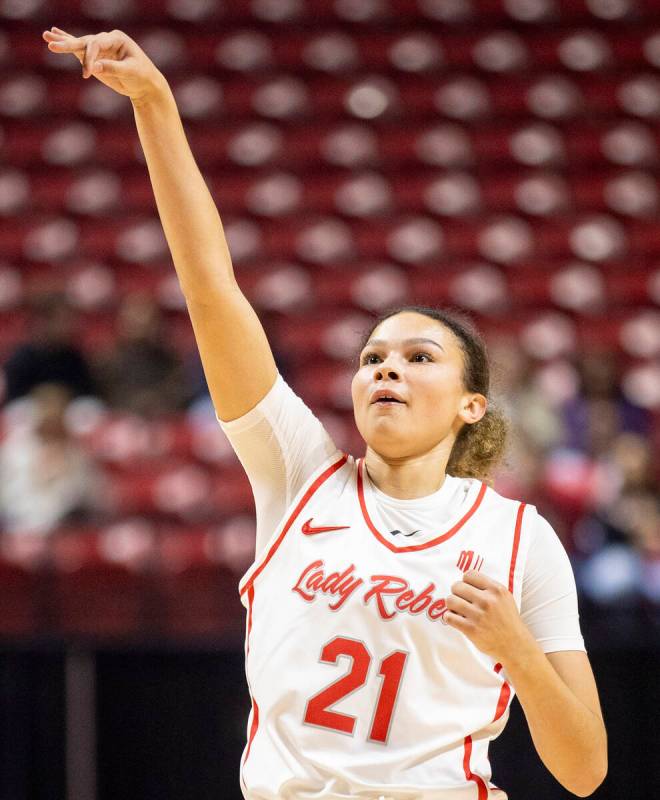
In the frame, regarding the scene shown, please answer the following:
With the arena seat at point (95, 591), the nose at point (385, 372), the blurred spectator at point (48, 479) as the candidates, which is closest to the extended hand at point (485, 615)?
the nose at point (385, 372)

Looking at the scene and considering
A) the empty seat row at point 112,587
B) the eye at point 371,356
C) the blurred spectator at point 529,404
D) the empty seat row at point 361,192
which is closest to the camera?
the eye at point 371,356

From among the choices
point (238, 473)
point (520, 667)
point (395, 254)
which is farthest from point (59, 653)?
point (395, 254)

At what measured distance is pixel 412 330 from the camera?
1.89 meters

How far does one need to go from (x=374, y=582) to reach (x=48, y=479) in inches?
128

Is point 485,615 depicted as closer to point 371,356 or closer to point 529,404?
point 371,356

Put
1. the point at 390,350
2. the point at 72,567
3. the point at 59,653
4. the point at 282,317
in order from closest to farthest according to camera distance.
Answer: the point at 390,350
the point at 59,653
the point at 72,567
the point at 282,317

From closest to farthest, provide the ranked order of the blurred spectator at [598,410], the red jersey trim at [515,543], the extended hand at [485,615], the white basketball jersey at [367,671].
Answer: the extended hand at [485,615] → the white basketball jersey at [367,671] → the red jersey trim at [515,543] → the blurred spectator at [598,410]

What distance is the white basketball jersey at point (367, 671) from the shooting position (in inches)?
64.9

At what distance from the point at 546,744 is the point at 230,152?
21.0 feet

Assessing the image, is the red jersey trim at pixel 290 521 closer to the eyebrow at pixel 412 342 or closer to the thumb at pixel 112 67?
the eyebrow at pixel 412 342

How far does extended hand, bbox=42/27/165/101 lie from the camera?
5.34ft

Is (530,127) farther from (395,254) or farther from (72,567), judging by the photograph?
(72,567)

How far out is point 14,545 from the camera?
435 centimetres

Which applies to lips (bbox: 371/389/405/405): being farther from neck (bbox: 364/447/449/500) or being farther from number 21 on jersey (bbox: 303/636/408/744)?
number 21 on jersey (bbox: 303/636/408/744)
